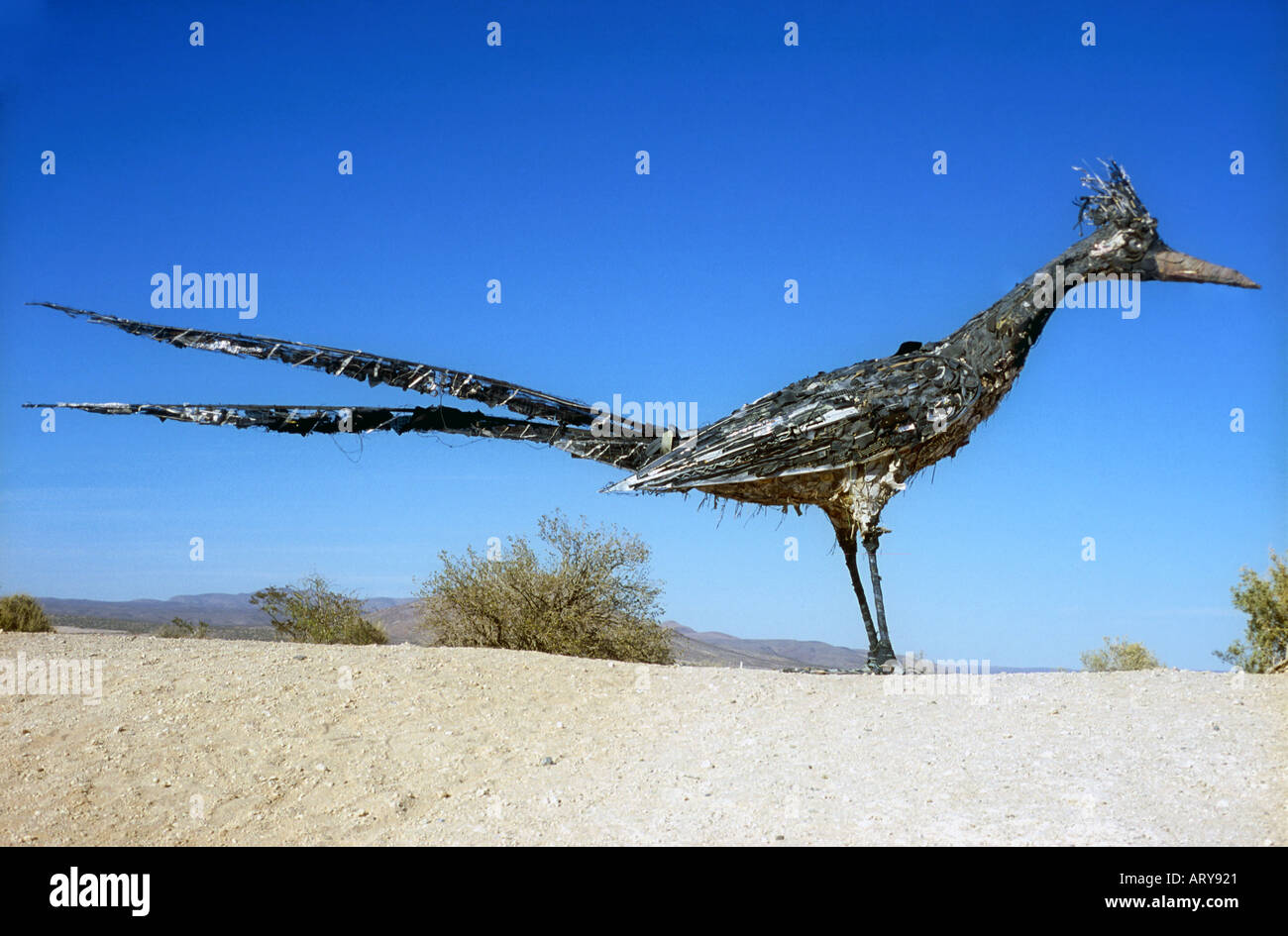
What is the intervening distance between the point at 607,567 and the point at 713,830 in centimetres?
947

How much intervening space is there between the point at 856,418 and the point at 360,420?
5.27 metres

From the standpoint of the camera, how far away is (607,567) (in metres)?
15.4

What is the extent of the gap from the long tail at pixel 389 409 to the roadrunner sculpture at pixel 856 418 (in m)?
0.02

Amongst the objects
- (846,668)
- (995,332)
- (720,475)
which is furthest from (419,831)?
(995,332)

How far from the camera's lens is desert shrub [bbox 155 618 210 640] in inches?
617

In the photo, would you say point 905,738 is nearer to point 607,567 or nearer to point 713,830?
point 713,830

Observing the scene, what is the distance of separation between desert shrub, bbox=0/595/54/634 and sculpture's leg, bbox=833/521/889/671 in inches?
541

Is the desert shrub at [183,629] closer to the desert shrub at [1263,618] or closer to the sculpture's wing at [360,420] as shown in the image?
the sculpture's wing at [360,420]

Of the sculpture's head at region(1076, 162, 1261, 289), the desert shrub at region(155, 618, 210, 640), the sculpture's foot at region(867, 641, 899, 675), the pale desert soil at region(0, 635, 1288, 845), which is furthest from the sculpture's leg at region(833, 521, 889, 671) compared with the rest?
the desert shrub at region(155, 618, 210, 640)

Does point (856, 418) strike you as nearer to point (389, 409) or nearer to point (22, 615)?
point (389, 409)

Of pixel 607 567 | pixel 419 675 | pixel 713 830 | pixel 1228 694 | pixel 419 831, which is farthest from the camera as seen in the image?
pixel 607 567

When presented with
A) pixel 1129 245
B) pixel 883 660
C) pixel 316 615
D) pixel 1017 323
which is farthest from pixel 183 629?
pixel 1129 245

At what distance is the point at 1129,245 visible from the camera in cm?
1023

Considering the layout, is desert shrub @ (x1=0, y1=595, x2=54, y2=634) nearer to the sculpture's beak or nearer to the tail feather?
the tail feather
